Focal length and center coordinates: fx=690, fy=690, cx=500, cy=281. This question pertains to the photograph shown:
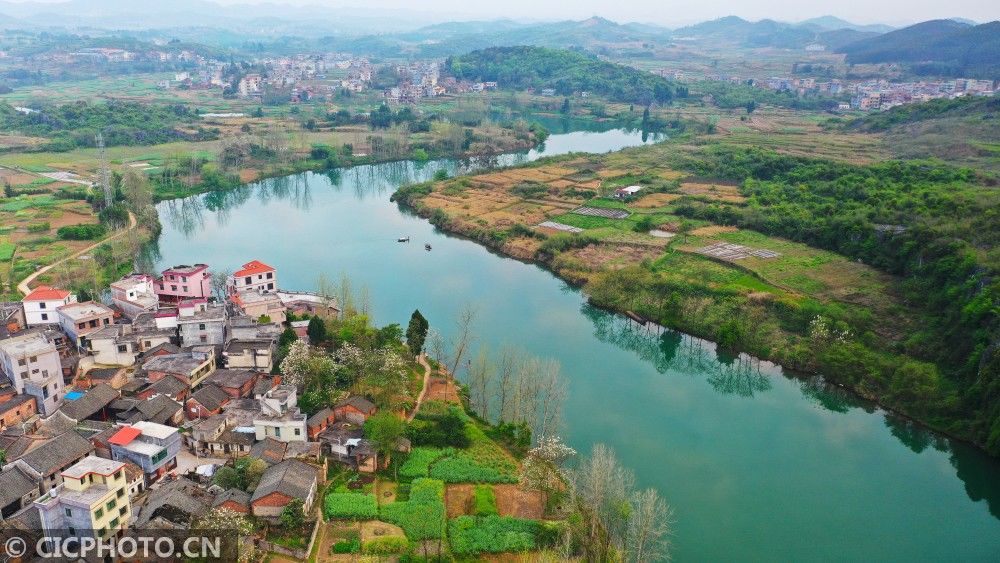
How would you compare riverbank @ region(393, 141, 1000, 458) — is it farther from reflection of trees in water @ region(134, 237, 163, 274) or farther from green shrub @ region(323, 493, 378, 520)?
reflection of trees in water @ region(134, 237, 163, 274)

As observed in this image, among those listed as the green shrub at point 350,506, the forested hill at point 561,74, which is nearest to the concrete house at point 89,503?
the green shrub at point 350,506

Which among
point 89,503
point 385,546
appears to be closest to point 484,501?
point 385,546

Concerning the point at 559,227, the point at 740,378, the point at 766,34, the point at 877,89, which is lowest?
the point at 740,378

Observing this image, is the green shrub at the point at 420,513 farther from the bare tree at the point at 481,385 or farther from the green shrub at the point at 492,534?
the bare tree at the point at 481,385

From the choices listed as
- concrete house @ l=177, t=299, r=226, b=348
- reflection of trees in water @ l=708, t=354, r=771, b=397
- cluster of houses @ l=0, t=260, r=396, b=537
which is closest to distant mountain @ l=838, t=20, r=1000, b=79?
reflection of trees in water @ l=708, t=354, r=771, b=397

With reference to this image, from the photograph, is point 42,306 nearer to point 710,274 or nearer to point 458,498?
point 458,498

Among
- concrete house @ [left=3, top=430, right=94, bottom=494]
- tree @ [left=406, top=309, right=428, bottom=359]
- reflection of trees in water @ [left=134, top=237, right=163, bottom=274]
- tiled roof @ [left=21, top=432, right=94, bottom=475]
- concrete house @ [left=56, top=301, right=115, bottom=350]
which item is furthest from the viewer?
reflection of trees in water @ [left=134, top=237, right=163, bottom=274]

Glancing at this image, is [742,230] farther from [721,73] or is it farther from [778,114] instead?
[721,73]
